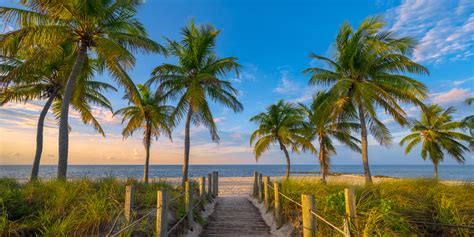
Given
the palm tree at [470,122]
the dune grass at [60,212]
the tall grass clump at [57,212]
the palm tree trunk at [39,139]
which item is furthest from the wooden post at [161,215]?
the palm tree at [470,122]

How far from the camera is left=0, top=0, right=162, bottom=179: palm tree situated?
334 inches

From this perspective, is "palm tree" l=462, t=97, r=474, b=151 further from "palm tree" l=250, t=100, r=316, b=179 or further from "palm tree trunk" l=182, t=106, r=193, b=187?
"palm tree trunk" l=182, t=106, r=193, b=187

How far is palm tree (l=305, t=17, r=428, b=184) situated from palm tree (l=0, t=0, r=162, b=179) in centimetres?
850

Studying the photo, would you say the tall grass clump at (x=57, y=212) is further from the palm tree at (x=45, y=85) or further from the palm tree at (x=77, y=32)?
the palm tree at (x=45, y=85)

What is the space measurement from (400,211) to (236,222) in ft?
14.4

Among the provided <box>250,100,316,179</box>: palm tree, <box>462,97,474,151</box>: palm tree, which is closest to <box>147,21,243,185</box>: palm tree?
<box>250,100,316,179</box>: palm tree

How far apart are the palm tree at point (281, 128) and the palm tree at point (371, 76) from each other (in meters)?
5.04

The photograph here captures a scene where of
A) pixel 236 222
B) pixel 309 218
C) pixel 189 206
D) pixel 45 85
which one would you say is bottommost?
pixel 236 222

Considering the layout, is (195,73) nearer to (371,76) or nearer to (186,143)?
(186,143)

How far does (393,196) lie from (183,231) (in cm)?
505

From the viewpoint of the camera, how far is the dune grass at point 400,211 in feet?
14.6

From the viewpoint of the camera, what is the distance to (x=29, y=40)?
8.46 meters

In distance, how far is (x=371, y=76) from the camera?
12008 millimetres

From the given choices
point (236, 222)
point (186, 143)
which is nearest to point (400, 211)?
point (236, 222)
